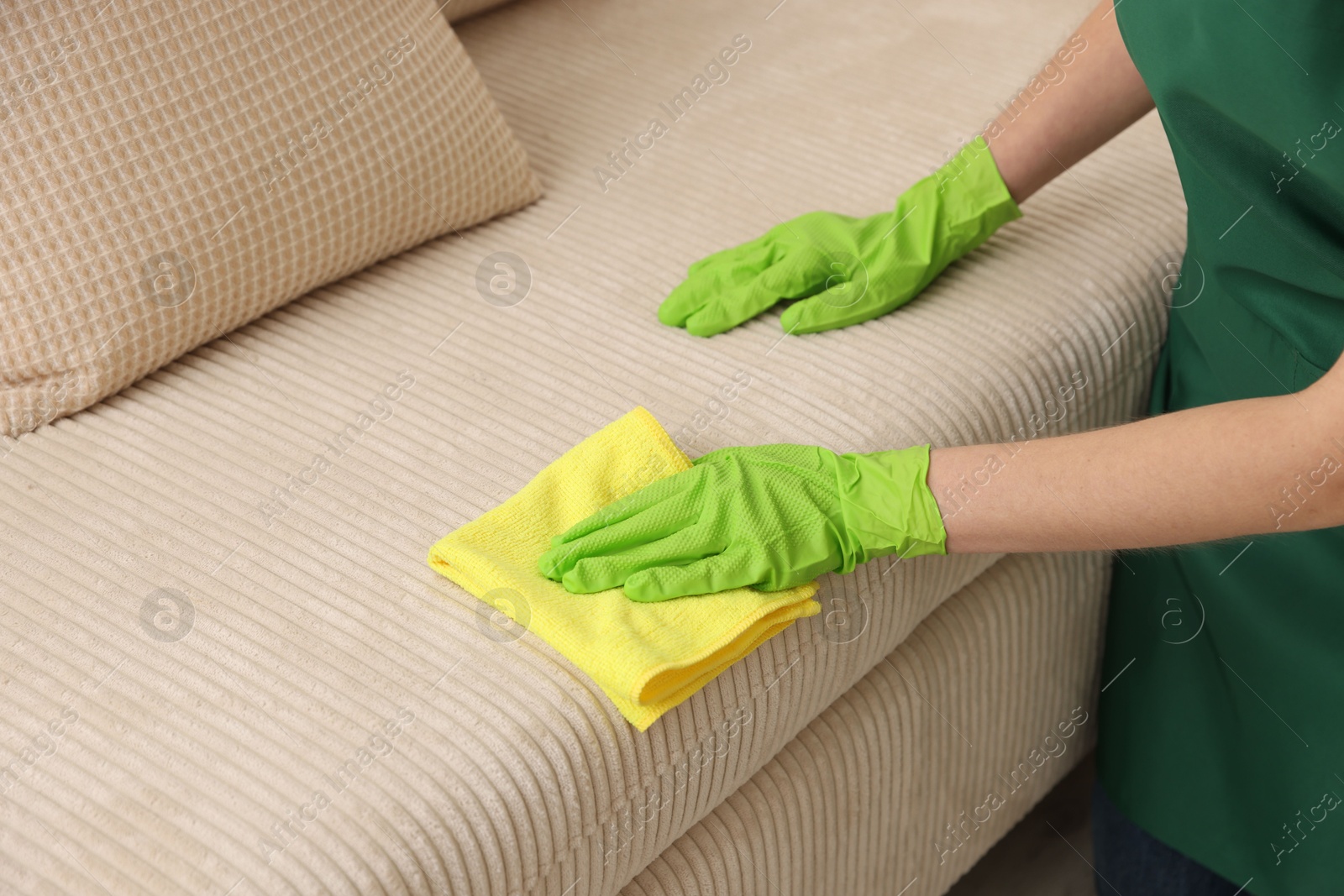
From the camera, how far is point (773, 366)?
92cm

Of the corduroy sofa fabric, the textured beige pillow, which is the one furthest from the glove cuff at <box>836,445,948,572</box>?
the textured beige pillow

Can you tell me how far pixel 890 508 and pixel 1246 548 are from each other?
1.12 feet

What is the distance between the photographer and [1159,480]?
0.71 metres

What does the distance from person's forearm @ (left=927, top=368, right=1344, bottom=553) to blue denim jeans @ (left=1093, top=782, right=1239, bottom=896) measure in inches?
18.8

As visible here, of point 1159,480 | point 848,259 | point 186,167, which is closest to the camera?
point 1159,480

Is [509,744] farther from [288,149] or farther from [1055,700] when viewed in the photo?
[1055,700]

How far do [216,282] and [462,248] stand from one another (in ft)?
0.75

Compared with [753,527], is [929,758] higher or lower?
lower

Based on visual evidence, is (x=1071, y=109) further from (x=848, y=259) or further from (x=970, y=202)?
(x=848, y=259)

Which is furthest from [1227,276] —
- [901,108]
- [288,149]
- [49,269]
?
[49,269]

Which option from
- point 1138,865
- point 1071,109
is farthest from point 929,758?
point 1071,109

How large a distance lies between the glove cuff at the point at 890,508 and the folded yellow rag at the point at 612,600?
0.05 meters

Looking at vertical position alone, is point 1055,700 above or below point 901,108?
below

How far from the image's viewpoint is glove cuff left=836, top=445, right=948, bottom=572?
0.76 m
